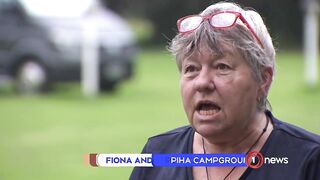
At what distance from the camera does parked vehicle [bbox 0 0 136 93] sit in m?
13.9

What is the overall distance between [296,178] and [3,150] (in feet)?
22.8

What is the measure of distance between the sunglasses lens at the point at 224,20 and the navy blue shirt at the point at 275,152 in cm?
42

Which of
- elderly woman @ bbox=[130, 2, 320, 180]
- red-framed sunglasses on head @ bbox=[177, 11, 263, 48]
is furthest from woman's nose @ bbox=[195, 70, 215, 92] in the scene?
red-framed sunglasses on head @ bbox=[177, 11, 263, 48]

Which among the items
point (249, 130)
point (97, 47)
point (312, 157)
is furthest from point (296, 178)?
point (97, 47)

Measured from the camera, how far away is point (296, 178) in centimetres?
250

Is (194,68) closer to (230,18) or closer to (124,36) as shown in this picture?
(230,18)

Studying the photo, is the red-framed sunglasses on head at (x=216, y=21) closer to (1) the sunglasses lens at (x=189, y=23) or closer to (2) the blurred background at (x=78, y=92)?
(1) the sunglasses lens at (x=189, y=23)

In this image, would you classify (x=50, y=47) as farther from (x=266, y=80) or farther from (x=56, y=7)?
(x=266, y=80)

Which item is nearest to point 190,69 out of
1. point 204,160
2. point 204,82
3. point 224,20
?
point 204,82

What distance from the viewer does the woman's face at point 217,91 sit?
2.58 metres

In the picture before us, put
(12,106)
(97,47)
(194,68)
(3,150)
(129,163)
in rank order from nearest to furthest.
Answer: (129,163)
(194,68)
(3,150)
(12,106)
(97,47)

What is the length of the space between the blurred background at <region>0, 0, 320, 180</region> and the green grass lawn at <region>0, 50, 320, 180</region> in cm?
1

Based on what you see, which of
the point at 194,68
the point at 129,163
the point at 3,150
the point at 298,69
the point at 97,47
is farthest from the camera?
the point at 298,69

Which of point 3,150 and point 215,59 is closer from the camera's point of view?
point 215,59
